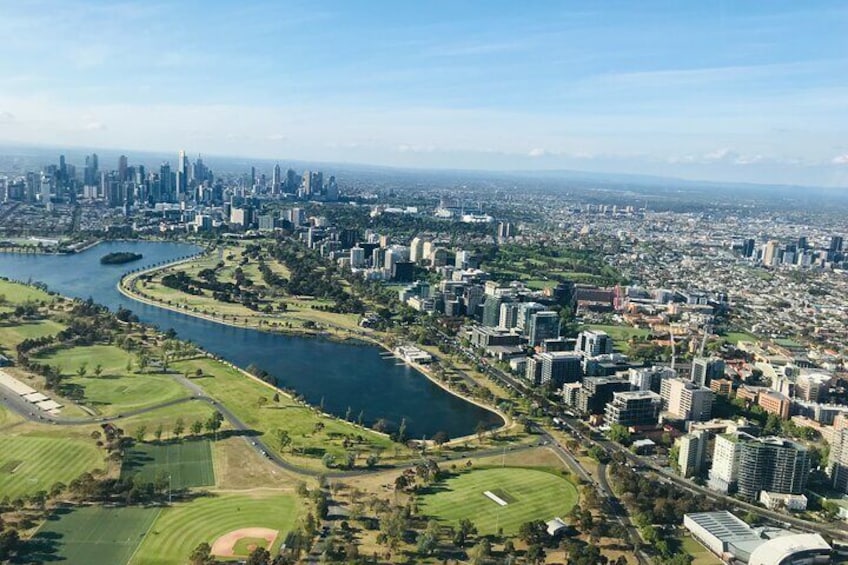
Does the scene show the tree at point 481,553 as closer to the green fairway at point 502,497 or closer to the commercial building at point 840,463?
the green fairway at point 502,497

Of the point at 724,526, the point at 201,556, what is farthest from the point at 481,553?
the point at 724,526

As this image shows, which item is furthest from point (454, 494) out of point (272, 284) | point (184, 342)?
point (272, 284)

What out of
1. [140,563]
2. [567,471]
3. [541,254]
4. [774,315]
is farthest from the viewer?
[541,254]

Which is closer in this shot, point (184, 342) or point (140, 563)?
point (140, 563)

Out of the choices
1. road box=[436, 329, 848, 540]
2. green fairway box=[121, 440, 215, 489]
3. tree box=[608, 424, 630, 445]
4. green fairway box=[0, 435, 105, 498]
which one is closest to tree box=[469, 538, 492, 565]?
road box=[436, 329, 848, 540]

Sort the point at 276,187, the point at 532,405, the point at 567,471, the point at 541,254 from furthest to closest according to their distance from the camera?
the point at 276,187, the point at 541,254, the point at 532,405, the point at 567,471

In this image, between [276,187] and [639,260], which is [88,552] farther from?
[276,187]

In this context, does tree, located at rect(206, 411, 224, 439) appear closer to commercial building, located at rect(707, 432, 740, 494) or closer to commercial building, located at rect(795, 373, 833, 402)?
commercial building, located at rect(707, 432, 740, 494)
